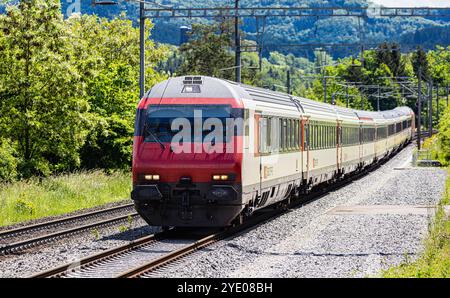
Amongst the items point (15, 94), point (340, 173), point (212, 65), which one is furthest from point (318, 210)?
point (212, 65)

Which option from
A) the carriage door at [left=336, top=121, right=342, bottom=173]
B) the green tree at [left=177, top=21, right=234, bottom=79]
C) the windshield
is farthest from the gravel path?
the green tree at [left=177, top=21, right=234, bottom=79]

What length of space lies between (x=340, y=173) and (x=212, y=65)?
168 ft

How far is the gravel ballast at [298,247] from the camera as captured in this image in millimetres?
13605

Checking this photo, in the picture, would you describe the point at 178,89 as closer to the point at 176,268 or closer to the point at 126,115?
the point at 176,268

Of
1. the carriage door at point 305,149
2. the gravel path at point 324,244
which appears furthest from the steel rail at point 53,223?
the carriage door at point 305,149

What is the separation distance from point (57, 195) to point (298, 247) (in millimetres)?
12612

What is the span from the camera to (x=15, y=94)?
1267 inches

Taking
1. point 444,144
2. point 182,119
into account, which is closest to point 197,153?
point 182,119

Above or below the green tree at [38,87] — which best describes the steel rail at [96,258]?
below

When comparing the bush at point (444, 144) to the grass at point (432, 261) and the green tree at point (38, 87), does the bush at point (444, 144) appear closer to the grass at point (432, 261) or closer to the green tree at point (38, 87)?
the green tree at point (38, 87)

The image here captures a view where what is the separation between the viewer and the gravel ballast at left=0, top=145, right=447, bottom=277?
44.6 feet

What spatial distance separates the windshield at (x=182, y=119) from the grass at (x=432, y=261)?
460cm

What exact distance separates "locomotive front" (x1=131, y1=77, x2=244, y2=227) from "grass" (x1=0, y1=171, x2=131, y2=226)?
18.6ft

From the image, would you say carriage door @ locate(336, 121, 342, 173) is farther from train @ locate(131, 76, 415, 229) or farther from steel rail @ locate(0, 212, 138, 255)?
train @ locate(131, 76, 415, 229)
